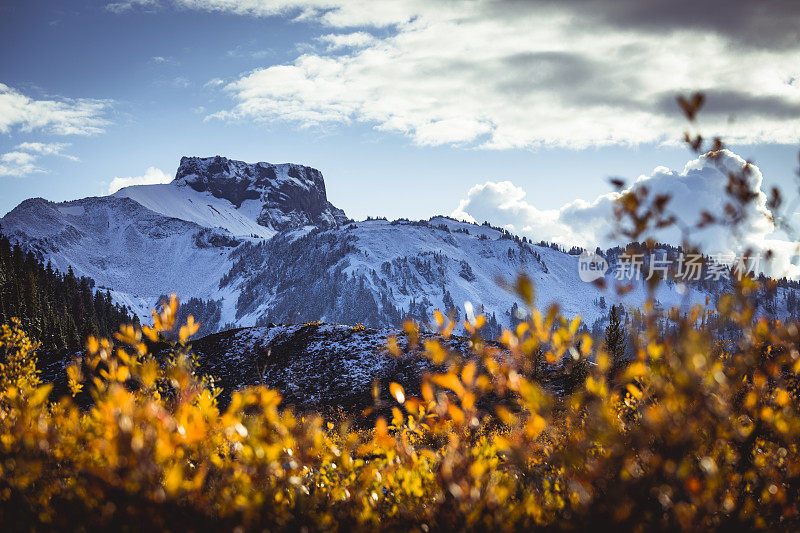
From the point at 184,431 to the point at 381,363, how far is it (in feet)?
64.4

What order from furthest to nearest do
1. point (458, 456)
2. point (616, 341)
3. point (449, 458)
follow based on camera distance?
point (616, 341), point (458, 456), point (449, 458)

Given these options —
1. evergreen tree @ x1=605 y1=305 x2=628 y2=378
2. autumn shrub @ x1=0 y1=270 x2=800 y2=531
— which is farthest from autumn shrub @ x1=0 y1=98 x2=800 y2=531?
evergreen tree @ x1=605 y1=305 x2=628 y2=378

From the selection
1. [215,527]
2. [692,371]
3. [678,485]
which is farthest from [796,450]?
[215,527]

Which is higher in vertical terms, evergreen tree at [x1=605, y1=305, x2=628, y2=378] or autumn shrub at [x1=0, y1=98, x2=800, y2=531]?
autumn shrub at [x1=0, y1=98, x2=800, y2=531]

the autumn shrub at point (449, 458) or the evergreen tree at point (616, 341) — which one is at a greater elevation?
the autumn shrub at point (449, 458)

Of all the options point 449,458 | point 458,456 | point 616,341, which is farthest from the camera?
point 616,341

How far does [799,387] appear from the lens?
9680 millimetres

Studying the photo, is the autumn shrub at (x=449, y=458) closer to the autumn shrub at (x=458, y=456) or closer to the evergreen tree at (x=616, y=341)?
the autumn shrub at (x=458, y=456)

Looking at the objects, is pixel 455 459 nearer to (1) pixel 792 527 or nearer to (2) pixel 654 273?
(2) pixel 654 273

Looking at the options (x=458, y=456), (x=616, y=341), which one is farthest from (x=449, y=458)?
(x=616, y=341)

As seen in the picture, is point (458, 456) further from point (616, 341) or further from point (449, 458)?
point (616, 341)

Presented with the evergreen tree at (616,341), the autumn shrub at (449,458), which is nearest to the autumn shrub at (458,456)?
the autumn shrub at (449,458)

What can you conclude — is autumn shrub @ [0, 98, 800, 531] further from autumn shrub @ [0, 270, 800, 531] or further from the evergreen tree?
the evergreen tree

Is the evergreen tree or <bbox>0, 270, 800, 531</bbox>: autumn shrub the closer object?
<bbox>0, 270, 800, 531</bbox>: autumn shrub
